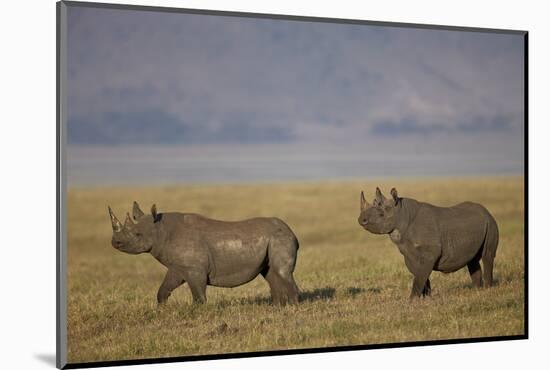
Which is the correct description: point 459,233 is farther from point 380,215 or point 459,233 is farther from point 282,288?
point 282,288

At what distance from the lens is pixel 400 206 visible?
14672 mm

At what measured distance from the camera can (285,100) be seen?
2408 centimetres

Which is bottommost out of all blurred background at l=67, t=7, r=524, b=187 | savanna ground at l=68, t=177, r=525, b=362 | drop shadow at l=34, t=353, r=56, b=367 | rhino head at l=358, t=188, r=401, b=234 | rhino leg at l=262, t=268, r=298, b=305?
drop shadow at l=34, t=353, r=56, b=367

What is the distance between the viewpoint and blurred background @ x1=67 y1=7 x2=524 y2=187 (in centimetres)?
1539

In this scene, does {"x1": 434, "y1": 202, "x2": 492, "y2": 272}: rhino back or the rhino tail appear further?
the rhino tail

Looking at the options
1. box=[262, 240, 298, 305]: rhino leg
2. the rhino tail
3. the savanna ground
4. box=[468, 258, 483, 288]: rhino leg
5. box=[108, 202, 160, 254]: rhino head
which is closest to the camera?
the savanna ground

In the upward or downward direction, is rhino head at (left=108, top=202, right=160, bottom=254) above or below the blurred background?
below

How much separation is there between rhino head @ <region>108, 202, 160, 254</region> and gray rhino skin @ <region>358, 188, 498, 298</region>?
295cm

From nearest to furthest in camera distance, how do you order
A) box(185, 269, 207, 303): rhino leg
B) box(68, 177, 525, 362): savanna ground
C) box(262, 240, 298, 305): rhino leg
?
box(68, 177, 525, 362): savanna ground < box(185, 269, 207, 303): rhino leg < box(262, 240, 298, 305): rhino leg

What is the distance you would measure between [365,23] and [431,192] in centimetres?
1358

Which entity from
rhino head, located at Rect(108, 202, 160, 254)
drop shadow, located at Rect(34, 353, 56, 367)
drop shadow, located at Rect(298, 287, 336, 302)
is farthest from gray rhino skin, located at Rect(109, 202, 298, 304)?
drop shadow, located at Rect(34, 353, 56, 367)

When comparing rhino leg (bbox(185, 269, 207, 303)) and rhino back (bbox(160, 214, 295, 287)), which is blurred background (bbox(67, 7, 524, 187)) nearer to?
rhino back (bbox(160, 214, 295, 287))

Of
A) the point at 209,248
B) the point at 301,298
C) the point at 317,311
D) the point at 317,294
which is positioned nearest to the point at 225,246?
the point at 209,248

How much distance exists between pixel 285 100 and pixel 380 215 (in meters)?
9.90
